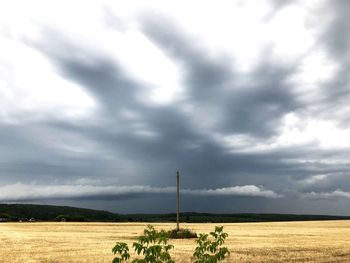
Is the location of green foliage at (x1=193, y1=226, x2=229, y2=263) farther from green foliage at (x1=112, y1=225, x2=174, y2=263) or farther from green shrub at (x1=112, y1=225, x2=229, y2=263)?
green foliage at (x1=112, y1=225, x2=174, y2=263)

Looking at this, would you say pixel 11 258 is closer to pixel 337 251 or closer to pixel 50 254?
pixel 50 254

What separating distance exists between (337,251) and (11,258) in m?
23.3

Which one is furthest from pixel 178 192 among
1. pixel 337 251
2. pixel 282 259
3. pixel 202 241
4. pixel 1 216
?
pixel 1 216

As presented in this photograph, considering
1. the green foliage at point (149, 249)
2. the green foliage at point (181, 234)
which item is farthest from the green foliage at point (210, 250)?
the green foliage at point (181, 234)

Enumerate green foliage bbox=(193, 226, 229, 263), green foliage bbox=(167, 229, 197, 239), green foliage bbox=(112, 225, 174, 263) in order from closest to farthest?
green foliage bbox=(112, 225, 174, 263), green foliage bbox=(193, 226, 229, 263), green foliage bbox=(167, 229, 197, 239)

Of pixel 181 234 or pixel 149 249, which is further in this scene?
pixel 181 234

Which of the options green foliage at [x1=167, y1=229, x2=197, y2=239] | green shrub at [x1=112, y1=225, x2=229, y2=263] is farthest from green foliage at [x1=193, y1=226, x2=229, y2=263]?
green foliage at [x1=167, y1=229, x2=197, y2=239]

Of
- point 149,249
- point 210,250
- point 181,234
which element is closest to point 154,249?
point 149,249

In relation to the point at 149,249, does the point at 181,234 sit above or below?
above

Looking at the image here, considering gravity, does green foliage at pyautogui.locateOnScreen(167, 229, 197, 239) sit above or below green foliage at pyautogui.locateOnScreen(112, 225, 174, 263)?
above

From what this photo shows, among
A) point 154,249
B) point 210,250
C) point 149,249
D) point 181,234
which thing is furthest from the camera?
point 181,234

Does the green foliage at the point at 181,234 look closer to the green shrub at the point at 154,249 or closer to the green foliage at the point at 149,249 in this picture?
the green shrub at the point at 154,249

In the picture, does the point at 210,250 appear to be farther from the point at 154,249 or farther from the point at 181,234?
the point at 181,234

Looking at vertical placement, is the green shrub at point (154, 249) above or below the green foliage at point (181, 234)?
below
